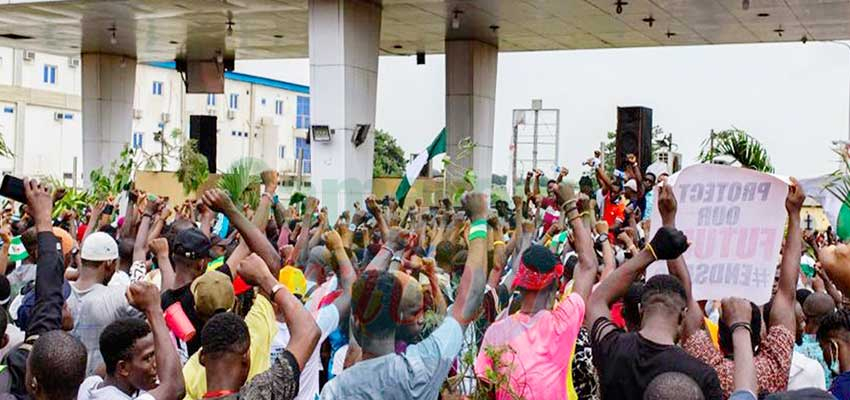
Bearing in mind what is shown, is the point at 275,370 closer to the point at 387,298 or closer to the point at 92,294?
the point at 387,298

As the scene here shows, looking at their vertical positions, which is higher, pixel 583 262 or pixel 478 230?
pixel 478 230

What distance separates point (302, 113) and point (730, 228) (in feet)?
256

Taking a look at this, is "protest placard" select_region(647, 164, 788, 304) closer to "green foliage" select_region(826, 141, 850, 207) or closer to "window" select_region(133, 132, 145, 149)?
"green foliage" select_region(826, 141, 850, 207)

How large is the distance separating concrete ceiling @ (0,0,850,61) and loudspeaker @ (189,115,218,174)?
6.90 feet

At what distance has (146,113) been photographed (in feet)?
227

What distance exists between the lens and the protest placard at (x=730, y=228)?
687cm

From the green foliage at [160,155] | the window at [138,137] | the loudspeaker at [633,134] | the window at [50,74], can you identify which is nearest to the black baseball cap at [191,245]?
the loudspeaker at [633,134]

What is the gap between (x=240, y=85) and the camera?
77500 millimetres

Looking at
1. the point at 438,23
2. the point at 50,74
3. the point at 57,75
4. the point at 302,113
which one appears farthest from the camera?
the point at 302,113

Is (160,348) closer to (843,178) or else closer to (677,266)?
(677,266)

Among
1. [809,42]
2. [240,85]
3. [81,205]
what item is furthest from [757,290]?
[240,85]

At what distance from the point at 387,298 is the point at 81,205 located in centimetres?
1880

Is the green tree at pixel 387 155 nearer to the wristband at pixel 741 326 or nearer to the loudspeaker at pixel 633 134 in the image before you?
the loudspeaker at pixel 633 134

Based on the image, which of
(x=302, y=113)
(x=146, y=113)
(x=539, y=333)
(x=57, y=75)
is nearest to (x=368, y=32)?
(x=539, y=333)
